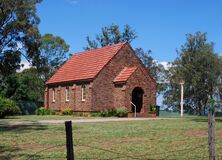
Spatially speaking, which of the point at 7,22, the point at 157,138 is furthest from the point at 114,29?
the point at 157,138

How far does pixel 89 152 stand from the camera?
538 inches

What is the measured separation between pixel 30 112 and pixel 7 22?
107 feet

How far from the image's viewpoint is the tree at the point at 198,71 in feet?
219

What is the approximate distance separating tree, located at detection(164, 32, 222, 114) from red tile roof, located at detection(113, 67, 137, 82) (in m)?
24.1

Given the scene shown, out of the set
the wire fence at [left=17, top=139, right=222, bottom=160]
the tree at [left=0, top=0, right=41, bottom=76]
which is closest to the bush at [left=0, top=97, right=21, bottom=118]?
the tree at [left=0, top=0, right=41, bottom=76]

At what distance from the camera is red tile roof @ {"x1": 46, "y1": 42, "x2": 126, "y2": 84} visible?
46312 millimetres

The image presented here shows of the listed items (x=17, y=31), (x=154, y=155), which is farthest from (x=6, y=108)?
(x=154, y=155)

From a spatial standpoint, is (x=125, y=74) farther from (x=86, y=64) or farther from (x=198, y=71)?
(x=198, y=71)

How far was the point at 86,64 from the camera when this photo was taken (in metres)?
49.6

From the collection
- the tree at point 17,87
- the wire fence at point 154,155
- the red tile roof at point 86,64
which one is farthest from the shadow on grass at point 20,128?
the tree at point 17,87

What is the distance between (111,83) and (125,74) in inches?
74.1

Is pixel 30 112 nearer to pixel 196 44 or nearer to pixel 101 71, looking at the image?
pixel 101 71

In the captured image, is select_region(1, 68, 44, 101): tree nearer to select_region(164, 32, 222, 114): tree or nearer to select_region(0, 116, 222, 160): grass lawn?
select_region(164, 32, 222, 114): tree

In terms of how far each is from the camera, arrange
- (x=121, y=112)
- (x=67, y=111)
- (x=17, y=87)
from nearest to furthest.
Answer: (x=121, y=112), (x=67, y=111), (x=17, y=87)
